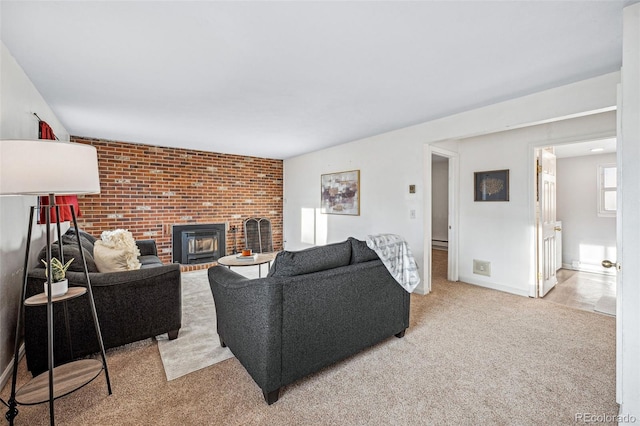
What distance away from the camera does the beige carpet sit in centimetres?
156

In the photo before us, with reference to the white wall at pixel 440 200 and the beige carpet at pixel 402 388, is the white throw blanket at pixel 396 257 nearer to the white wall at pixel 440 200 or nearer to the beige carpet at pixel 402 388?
the beige carpet at pixel 402 388

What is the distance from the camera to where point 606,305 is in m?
3.14

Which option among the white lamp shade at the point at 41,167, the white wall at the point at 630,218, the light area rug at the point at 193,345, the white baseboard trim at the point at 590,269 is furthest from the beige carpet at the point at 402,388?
the white baseboard trim at the point at 590,269

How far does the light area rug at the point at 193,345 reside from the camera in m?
2.05

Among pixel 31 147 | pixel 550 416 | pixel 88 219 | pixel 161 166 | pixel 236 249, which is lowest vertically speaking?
pixel 550 416

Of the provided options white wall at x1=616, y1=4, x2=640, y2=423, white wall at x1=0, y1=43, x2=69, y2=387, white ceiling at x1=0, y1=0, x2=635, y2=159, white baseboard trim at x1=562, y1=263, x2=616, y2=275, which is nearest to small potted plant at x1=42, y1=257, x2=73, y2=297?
white wall at x1=0, y1=43, x2=69, y2=387

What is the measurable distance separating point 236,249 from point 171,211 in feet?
4.58

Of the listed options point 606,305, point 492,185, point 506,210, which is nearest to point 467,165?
point 492,185

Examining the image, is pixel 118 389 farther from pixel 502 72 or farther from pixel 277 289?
pixel 502 72

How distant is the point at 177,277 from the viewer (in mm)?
2373

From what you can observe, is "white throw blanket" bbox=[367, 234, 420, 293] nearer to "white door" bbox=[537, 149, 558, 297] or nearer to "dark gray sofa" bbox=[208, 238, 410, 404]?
"dark gray sofa" bbox=[208, 238, 410, 404]

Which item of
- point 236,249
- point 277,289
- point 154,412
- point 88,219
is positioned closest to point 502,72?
point 277,289

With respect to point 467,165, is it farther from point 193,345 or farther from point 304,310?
point 193,345

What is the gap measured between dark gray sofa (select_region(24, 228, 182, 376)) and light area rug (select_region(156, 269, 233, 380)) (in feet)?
0.44
